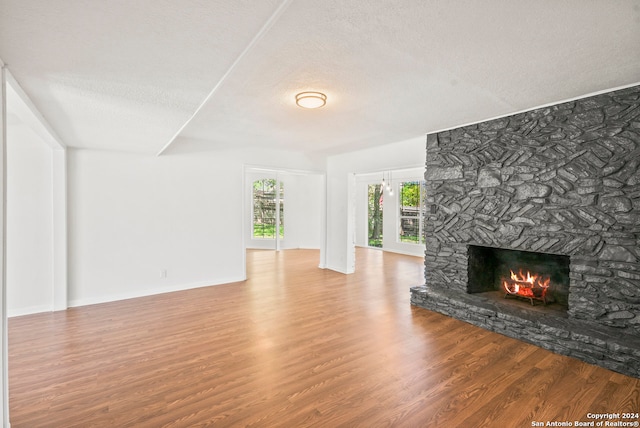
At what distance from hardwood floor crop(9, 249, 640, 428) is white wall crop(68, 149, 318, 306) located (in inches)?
24.8

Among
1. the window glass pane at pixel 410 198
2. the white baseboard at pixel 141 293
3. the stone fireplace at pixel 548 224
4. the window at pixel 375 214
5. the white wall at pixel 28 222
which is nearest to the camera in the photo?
the stone fireplace at pixel 548 224

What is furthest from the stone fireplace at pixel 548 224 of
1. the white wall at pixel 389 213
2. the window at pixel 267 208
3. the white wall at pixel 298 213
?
the window at pixel 267 208

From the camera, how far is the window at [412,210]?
Result: 28.9 ft

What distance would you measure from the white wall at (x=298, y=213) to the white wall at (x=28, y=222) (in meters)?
5.69

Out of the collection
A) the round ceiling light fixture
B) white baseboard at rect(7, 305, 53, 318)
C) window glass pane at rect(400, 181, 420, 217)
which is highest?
the round ceiling light fixture

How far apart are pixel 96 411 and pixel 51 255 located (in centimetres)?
301

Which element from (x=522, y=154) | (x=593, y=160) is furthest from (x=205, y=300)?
(x=593, y=160)

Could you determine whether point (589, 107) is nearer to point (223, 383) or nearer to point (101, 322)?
point (223, 383)

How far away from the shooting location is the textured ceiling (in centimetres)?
146

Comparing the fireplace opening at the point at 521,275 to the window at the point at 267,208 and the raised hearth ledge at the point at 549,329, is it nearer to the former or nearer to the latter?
the raised hearth ledge at the point at 549,329

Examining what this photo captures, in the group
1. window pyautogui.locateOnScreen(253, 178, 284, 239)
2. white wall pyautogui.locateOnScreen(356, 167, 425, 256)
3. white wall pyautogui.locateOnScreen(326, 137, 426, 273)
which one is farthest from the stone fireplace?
window pyautogui.locateOnScreen(253, 178, 284, 239)

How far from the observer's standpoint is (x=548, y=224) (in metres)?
3.20

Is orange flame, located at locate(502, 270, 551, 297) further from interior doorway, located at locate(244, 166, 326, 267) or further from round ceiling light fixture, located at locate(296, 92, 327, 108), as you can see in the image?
interior doorway, located at locate(244, 166, 326, 267)

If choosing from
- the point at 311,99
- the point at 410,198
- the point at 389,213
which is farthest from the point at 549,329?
the point at 389,213
